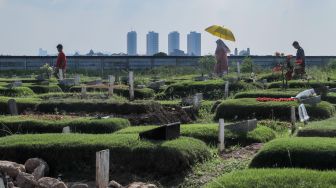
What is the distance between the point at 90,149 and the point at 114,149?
0.42 metres

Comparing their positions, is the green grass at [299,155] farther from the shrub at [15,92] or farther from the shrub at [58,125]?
the shrub at [15,92]

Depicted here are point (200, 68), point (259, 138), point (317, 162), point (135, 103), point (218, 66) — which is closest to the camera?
point (317, 162)

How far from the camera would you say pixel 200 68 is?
132ft

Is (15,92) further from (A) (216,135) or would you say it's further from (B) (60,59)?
(A) (216,135)

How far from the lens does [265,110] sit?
16.2 meters

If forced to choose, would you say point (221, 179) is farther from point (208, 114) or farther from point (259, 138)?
point (208, 114)

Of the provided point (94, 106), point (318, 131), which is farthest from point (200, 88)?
point (318, 131)

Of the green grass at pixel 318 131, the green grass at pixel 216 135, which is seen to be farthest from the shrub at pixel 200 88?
the green grass at pixel 318 131

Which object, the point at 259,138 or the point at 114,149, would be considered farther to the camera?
the point at 259,138

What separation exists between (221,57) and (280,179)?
77.2ft

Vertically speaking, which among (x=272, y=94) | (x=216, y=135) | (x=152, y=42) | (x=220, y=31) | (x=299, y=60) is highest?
(x=152, y=42)

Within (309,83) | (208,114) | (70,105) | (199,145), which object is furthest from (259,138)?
(309,83)

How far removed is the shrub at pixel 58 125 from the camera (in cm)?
1303

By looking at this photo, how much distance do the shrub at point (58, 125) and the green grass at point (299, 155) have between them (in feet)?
14.8
